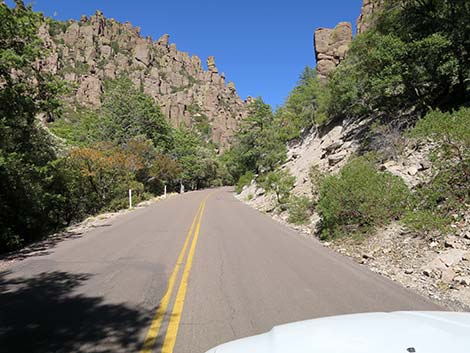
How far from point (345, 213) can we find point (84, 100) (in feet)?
414

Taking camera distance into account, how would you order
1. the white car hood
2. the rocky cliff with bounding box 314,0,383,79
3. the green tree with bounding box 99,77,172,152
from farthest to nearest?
the rocky cliff with bounding box 314,0,383,79 < the green tree with bounding box 99,77,172,152 < the white car hood

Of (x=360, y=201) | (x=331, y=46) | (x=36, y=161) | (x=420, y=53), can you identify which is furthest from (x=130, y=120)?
(x=360, y=201)

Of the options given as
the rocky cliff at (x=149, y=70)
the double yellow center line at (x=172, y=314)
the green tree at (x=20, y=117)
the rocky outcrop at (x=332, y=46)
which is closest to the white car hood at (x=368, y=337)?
the double yellow center line at (x=172, y=314)

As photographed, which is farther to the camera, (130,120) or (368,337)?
(130,120)

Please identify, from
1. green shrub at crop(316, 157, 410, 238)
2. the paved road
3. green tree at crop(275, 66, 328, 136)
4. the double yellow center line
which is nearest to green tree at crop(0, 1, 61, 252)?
the paved road

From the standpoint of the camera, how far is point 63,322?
4.07m

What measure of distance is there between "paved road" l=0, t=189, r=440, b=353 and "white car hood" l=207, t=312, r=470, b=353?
148cm

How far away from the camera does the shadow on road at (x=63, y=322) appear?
3.50 m

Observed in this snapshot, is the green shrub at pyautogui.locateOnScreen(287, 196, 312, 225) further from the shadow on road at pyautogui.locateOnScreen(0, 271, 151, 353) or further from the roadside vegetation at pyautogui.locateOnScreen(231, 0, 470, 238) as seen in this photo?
the shadow on road at pyautogui.locateOnScreen(0, 271, 151, 353)

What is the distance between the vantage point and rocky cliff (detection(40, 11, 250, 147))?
12875 cm

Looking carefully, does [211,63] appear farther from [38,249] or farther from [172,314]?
[172,314]

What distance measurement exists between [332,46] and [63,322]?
62556 millimetres

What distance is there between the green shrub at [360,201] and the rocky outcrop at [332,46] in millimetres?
49863

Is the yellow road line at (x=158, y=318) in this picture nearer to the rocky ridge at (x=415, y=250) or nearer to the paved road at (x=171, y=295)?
the paved road at (x=171, y=295)
